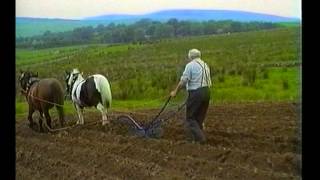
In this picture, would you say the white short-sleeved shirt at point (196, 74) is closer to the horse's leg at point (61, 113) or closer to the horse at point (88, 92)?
the horse at point (88, 92)

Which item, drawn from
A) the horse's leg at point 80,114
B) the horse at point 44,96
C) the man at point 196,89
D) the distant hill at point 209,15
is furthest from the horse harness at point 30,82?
the man at point 196,89

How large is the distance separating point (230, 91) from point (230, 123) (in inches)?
8.9

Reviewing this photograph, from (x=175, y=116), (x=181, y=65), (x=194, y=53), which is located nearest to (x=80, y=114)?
(x=175, y=116)

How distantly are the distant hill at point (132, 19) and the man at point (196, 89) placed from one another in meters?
0.25

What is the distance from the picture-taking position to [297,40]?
5188 millimetres

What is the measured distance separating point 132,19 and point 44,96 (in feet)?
2.65

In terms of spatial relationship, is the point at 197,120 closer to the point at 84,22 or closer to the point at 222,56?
the point at 222,56

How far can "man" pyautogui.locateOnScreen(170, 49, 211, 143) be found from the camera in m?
5.26

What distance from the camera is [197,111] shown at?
530 cm

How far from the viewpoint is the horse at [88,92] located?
5.37 m
